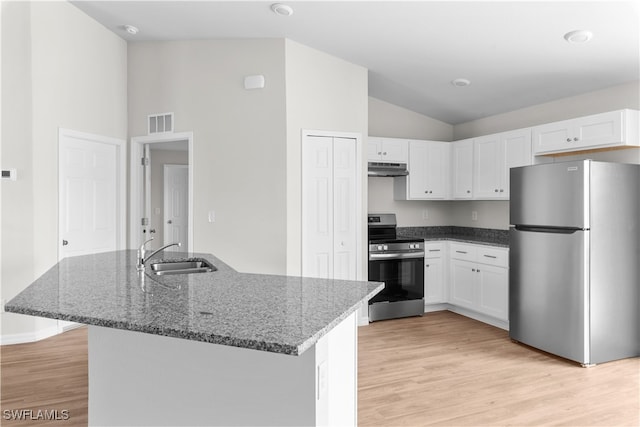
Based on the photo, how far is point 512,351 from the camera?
12.6 ft

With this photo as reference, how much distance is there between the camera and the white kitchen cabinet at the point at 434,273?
520cm

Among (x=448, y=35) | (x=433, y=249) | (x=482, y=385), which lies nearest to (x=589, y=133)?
(x=448, y=35)

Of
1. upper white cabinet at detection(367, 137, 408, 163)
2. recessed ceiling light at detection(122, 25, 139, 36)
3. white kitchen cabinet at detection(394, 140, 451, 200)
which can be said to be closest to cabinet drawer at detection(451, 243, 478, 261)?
white kitchen cabinet at detection(394, 140, 451, 200)

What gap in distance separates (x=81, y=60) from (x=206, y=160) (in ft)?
5.09

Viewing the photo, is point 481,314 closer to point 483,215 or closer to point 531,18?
point 483,215

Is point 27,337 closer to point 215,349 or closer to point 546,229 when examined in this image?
point 215,349

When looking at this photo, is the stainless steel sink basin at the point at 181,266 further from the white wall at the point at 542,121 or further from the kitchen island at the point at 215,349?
the white wall at the point at 542,121

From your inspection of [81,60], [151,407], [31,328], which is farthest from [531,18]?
[31,328]

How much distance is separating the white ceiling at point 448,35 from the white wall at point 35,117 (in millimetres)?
393

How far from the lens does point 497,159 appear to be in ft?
15.9

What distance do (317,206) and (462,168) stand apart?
80.3 inches

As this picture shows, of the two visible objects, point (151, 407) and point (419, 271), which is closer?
point (151, 407)

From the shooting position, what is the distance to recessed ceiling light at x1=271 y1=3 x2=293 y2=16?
11.7ft

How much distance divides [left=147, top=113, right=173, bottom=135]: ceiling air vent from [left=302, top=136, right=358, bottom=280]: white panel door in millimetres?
1515
